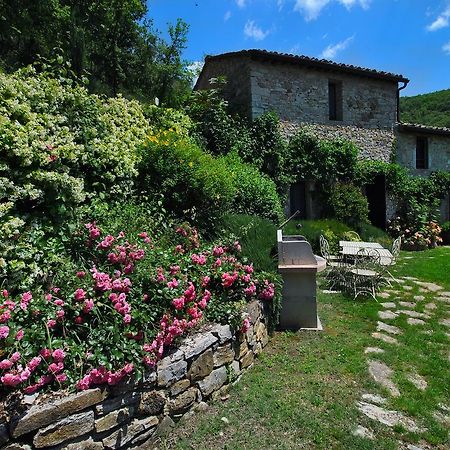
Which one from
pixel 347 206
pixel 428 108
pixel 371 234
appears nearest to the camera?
pixel 371 234

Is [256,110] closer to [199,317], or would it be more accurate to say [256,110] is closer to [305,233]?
[305,233]

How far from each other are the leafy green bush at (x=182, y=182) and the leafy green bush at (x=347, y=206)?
25.2 feet

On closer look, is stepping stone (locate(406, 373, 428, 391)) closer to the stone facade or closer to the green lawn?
the green lawn

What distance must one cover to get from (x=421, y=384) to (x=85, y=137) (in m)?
4.60

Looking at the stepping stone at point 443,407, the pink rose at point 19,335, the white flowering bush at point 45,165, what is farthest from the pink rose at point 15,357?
the stepping stone at point 443,407

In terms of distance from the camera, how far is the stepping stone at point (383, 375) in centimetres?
336

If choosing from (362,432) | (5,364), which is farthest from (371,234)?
(5,364)

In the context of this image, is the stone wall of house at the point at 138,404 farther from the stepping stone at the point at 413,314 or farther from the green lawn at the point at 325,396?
the stepping stone at the point at 413,314

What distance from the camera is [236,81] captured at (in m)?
11.4

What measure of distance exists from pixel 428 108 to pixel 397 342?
3373 cm

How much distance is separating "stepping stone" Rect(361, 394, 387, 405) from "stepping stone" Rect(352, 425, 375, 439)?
1.42 feet

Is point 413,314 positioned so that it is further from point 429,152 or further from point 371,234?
point 429,152

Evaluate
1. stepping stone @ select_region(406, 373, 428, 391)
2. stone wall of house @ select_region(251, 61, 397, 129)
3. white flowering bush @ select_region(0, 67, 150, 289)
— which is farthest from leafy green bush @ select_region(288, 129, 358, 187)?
stepping stone @ select_region(406, 373, 428, 391)

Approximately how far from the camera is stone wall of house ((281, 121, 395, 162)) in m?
11.8
